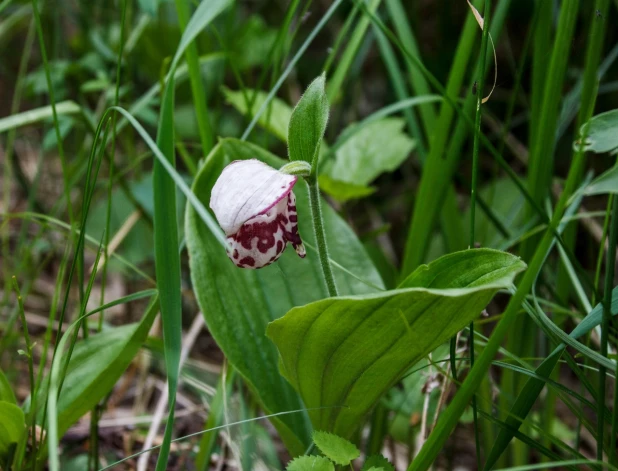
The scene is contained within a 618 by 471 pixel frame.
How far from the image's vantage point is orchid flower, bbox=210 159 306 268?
68cm

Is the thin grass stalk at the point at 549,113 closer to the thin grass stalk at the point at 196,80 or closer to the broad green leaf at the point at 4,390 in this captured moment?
the thin grass stalk at the point at 196,80

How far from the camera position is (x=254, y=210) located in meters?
0.68

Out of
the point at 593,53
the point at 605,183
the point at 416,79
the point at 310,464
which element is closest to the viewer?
the point at 605,183

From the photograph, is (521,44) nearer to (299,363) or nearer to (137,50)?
(137,50)

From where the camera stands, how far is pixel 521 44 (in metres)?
2.19

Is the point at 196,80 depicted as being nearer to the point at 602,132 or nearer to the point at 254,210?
the point at 254,210

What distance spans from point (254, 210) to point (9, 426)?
1.59 ft

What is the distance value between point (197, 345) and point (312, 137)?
42.2 inches

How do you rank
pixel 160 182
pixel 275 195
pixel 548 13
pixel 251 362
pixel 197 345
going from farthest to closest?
pixel 197 345 < pixel 548 13 < pixel 251 362 < pixel 160 182 < pixel 275 195

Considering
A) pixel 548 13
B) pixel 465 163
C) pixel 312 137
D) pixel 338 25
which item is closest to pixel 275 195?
pixel 312 137

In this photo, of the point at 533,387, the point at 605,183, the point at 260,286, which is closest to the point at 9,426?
the point at 260,286

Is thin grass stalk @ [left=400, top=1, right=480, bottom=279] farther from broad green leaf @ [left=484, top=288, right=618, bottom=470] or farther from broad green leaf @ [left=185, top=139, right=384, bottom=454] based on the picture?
broad green leaf @ [left=484, top=288, right=618, bottom=470]

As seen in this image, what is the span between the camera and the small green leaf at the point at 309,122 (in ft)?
2.42

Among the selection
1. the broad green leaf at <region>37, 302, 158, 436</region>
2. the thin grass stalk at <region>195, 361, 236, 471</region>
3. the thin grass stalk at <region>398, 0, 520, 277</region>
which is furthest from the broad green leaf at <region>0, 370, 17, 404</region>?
the thin grass stalk at <region>398, 0, 520, 277</region>
